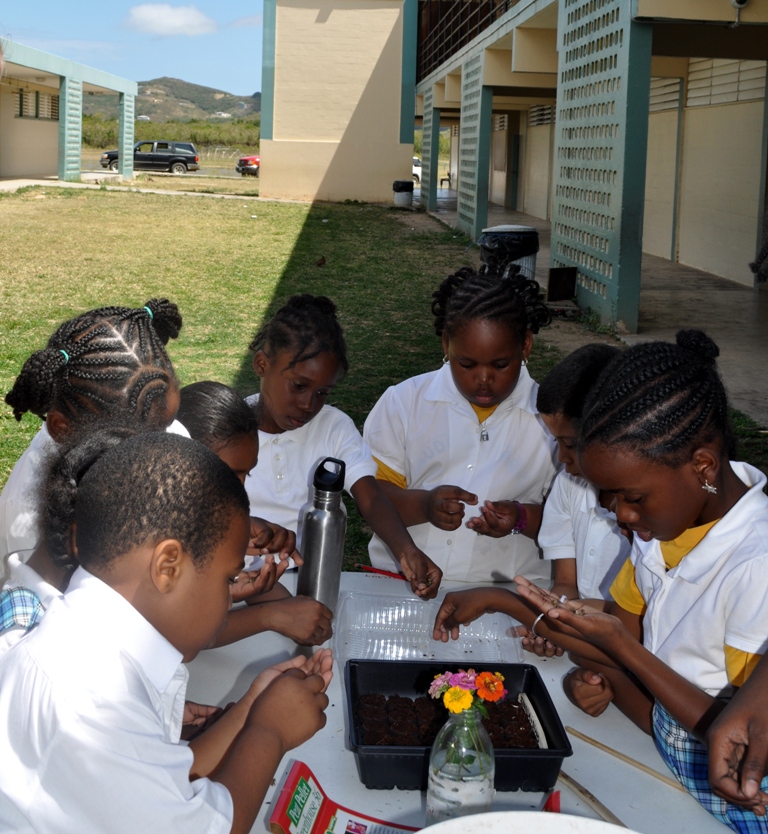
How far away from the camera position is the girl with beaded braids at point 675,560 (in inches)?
62.8

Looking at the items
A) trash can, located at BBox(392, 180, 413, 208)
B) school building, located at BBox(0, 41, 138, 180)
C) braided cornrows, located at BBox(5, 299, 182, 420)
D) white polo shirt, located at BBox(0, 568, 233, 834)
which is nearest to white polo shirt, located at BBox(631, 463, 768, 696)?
white polo shirt, located at BBox(0, 568, 233, 834)

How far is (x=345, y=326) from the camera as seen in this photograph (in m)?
8.84

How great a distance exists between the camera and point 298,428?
262cm

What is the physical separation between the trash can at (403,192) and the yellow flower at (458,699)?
2219cm

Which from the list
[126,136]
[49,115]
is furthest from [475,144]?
[49,115]

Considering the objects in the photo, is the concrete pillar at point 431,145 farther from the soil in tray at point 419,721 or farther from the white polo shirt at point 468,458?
the soil in tray at point 419,721

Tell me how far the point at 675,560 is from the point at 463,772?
0.68 meters

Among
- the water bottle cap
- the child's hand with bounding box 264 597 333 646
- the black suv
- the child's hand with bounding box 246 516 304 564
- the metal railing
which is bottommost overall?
the child's hand with bounding box 264 597 333 646

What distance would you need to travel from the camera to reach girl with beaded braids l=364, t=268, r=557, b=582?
8.57 ft

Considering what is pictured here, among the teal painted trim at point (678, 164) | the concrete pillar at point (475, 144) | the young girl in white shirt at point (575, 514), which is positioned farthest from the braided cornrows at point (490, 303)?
the concrete pillar at point (475, 144)

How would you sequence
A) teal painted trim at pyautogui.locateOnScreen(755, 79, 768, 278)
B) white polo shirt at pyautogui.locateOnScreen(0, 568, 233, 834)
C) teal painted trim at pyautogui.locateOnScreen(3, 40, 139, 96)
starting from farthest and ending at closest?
teal painted trim at pyautogui.locateOnScreen(3, 40, 139, 96) → teal painted trim at pyautogui.locateOnScreen(755, 79, 768, 278) → white polo shirt at pyautogui.locateOnScreen(0, 568, 233, 834)

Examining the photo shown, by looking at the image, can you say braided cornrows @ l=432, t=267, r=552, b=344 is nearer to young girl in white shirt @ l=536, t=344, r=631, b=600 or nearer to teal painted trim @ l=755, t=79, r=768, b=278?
young girl in white shirt @ l=536, t=344, r=631, b=600

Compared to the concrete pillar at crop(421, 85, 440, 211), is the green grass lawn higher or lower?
lower

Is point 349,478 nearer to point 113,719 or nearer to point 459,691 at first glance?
point 459,691
